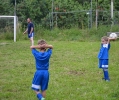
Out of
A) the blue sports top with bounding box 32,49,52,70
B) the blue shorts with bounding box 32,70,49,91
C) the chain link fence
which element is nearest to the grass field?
the blue shorts with bounding box 32,70,49,91

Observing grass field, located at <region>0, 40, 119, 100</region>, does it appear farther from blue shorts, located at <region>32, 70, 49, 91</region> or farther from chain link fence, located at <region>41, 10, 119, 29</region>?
chain link fence, located at <region>41, 10, 119, 29</region>

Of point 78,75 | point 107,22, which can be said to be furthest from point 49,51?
point 107,22

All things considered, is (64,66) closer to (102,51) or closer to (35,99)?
(102,51)

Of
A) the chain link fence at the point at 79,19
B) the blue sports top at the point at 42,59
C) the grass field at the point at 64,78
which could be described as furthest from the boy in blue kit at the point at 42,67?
the chain link fence at the point at 79,19

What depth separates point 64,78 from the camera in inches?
428

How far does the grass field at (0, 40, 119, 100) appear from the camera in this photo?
861cm

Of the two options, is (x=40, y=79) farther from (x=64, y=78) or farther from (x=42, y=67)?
(x=64, y=78)

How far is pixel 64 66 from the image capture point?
44.1 ft

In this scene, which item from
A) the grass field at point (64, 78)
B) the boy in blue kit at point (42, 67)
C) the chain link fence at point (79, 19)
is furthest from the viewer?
the chain link fence at point (79, 19)

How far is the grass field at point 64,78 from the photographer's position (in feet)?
28.2

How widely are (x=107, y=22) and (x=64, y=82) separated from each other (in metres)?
20.6

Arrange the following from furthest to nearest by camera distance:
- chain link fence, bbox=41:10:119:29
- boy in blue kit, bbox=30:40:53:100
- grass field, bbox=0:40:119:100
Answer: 1. chain link fence, bbox=41:10:119:29
2. grass field, bbox=0:40:119:100
3. boy in blue kit, bbox=30:40:53:100

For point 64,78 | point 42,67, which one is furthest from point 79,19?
point 42,67

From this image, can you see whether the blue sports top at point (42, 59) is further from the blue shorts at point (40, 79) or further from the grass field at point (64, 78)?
the grass field at point (64, 78)
